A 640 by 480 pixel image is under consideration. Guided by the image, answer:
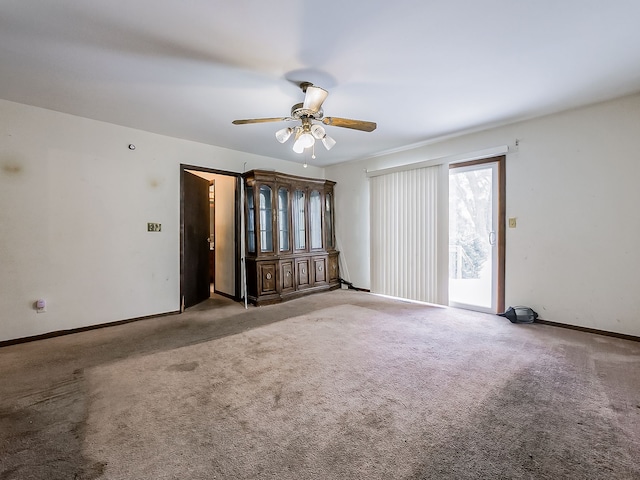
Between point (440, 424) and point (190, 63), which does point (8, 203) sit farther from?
point (440, 424)

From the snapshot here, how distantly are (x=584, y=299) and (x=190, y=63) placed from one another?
448 cm

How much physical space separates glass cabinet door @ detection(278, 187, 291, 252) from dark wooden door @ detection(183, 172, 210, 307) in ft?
4.29

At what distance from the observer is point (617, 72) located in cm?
243

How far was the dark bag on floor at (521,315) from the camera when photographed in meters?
3.39

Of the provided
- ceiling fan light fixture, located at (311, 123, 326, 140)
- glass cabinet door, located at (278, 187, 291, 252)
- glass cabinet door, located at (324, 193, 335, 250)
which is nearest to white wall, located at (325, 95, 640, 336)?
ceiling fan light fixture, located at (311, 123, 326, 140)

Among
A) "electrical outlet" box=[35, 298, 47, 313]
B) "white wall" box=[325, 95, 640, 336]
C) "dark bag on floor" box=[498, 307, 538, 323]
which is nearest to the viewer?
"white wall" box=[325, 95, 640, 336]

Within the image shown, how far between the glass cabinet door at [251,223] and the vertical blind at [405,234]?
2.04 meters

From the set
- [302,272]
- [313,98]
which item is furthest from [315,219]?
[313,98]

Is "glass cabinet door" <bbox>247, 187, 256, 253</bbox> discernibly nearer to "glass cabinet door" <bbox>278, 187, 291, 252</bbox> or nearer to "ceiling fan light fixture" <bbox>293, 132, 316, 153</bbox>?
"glass cabinet door" <bbox>278, 187, 291, 252</bbox>

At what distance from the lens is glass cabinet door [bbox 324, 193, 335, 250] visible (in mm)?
5578

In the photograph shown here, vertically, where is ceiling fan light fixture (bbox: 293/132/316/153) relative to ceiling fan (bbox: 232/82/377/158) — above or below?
below

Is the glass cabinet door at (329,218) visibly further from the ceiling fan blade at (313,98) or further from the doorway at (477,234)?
the ceiling fan blade at (313,98)

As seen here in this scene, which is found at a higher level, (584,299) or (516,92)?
(516,92)

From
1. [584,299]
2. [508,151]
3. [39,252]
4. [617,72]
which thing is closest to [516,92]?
[617,72]
